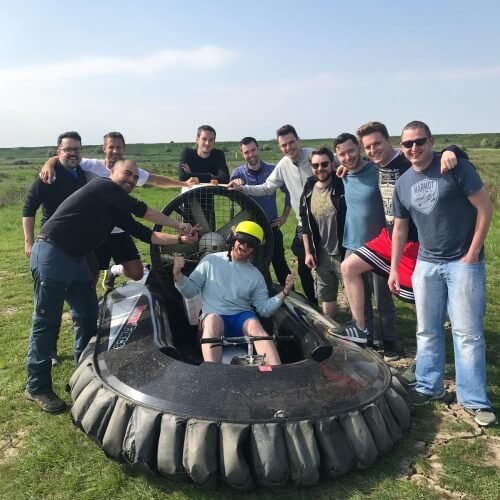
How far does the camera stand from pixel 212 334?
3588 millimetres

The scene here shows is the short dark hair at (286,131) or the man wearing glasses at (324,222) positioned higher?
the short dark hair at (286,131)

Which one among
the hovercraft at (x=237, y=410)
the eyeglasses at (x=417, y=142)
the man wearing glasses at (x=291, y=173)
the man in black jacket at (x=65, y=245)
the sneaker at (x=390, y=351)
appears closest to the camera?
the hovercraft at (x=237, y=410)

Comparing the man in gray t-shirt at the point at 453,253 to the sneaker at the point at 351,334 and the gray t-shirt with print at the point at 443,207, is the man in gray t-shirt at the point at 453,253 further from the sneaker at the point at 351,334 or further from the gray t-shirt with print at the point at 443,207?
the sneaker at the point at 351,334

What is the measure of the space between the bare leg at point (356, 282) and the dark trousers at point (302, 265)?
3.49 ft

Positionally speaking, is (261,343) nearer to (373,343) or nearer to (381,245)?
(381,245)

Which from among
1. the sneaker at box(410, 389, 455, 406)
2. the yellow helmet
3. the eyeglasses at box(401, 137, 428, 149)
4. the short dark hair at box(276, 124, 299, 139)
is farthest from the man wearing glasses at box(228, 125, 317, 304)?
the sneaker at box(410, 389, 455, 406)

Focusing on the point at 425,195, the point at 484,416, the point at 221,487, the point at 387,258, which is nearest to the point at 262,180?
the point at 387,258

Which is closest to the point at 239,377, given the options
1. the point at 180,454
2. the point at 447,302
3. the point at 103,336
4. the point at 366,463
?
the point at 180,454

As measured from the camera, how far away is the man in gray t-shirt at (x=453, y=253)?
3178 millimetres

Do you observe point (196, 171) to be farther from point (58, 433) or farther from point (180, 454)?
point (180, 454)

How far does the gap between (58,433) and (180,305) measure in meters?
1.43

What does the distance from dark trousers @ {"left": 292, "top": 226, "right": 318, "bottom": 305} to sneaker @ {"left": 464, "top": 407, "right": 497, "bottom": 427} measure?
2.22 metres

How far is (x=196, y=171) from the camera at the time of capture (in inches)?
214

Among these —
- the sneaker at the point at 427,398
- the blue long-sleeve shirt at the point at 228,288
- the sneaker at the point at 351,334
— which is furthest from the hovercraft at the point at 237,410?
the sneaker at the point at 427,398
